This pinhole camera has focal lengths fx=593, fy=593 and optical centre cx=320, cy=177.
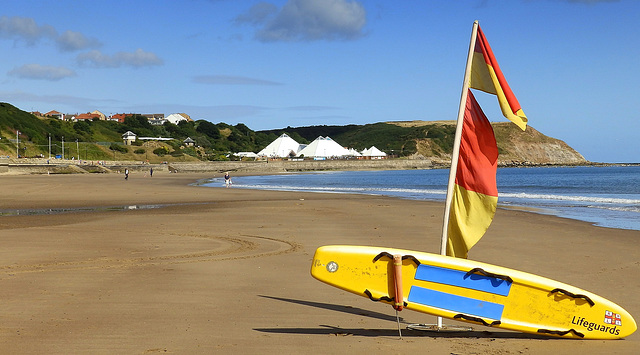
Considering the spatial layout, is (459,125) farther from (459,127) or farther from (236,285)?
(236,285)

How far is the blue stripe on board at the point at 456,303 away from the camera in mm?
5945

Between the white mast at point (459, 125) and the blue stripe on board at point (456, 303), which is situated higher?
the white mast at point (459, 125)

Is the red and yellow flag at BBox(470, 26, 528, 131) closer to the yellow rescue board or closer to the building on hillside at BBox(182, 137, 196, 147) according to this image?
the yellow rescue board

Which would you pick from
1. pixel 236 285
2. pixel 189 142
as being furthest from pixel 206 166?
pixel 236 285

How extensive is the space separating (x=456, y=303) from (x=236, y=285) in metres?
3.54

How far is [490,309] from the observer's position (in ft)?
19.5

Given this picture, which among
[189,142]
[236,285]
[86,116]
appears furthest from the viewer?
[86,116]

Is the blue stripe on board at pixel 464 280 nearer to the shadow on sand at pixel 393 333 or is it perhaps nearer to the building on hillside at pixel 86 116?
the shadow on sand at pixel 393 333

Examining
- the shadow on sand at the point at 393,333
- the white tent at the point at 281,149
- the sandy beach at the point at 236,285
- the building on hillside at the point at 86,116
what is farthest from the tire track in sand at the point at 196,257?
the building on hillside at the point at 86,116

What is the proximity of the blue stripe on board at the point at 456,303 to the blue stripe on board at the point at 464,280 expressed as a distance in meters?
0.13

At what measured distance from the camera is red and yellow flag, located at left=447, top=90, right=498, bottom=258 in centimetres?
628

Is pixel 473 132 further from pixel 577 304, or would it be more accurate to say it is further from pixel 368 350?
pixel 368 350

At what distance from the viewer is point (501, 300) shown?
19.5ft

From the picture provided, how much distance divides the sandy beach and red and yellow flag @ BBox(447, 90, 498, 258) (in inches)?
42.7
